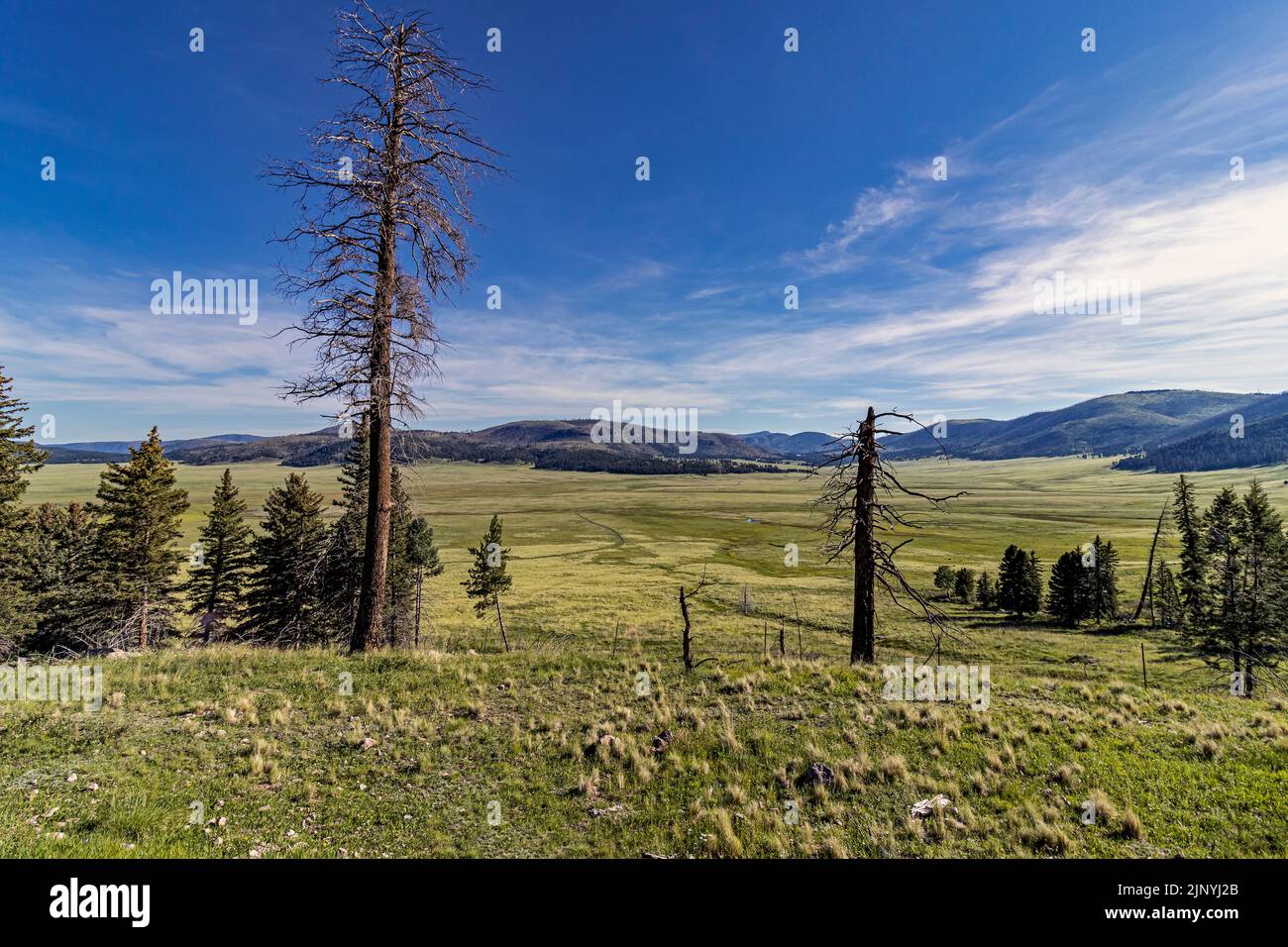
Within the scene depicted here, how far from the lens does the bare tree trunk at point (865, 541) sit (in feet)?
49.6

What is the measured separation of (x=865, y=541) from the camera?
15.1 meters

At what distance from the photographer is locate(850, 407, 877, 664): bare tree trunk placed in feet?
49.6

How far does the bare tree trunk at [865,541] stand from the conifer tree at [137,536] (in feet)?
119

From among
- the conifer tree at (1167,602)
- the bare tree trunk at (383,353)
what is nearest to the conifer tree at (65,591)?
the bare tree trunk at (383,353)

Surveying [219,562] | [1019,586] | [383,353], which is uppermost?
[383,353]

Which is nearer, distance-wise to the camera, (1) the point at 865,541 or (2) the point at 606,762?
(2) the point at 606,762

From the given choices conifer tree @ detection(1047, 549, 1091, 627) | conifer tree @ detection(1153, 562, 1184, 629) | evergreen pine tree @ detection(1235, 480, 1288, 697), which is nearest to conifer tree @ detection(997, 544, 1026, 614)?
conifer tree @ detection(1047, 549, 1091, 627)

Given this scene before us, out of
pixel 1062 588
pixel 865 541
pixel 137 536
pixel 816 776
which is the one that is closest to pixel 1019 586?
pixel 1062 588

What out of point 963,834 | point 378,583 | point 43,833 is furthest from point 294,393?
point 963,834

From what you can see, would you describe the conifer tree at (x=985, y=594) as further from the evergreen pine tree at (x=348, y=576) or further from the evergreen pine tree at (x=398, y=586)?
the evergreen pine tree at (x=348, y=576)

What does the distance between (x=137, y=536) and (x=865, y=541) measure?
3953 cm

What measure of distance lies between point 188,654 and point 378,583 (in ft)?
14.8

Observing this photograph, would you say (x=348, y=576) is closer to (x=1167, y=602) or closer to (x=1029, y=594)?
(x=1029, y=594)
